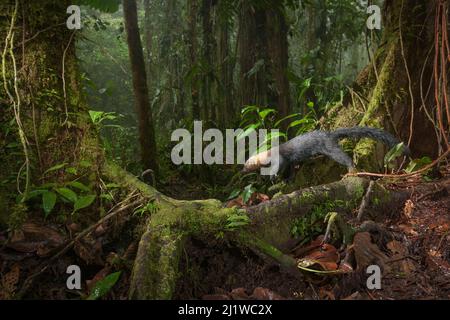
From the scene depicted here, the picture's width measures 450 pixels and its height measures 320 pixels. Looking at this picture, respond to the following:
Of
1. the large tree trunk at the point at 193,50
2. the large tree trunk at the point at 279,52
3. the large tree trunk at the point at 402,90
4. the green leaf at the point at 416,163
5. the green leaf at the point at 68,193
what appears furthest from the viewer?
the large tree trunk at the point at 193,50

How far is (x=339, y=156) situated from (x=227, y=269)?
1.90 metres

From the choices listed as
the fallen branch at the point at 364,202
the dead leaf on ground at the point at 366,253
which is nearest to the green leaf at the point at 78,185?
the dead leaf on ground at the point at 366,253

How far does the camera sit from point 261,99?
7922mm

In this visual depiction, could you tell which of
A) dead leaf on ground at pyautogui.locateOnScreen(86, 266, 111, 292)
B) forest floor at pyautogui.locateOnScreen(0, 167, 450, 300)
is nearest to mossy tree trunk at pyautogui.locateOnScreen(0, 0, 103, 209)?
forest floor at pyautogui.locateOnScreen(0, 167, 450, 300)

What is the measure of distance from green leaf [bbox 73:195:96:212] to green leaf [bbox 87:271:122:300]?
59 centimetres

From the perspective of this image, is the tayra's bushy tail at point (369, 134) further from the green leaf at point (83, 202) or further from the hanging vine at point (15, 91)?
the hanging vine at point (15, 91)

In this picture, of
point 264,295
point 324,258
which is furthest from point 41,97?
point 324,258

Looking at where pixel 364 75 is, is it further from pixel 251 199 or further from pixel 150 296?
pixel 150 296

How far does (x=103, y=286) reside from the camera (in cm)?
200

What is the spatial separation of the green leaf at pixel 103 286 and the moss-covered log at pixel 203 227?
0.12 m

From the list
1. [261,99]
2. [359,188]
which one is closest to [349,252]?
[359,188]

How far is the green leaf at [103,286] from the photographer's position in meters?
1.98

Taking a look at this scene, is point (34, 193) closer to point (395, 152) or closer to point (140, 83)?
point (395, 152)
